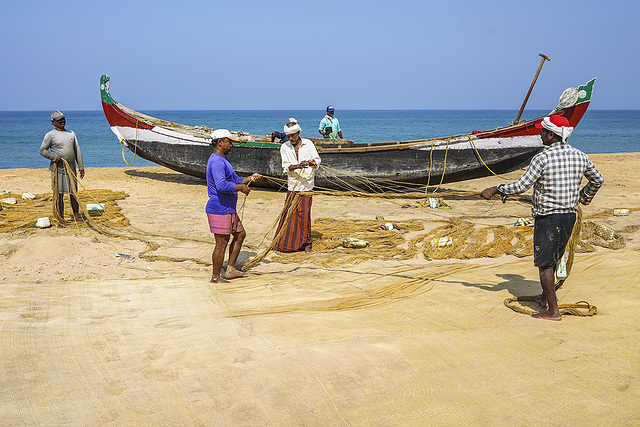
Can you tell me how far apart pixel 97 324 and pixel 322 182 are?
7.22m

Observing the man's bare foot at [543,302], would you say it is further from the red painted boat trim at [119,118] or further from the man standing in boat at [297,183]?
the red painted boat trim at [119,118]

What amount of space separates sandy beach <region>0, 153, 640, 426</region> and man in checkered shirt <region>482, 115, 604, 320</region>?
1.46ft

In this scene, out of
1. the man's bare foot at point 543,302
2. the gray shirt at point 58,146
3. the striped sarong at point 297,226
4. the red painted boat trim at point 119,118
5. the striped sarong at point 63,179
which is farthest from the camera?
the red painted boat trim at point 119,118

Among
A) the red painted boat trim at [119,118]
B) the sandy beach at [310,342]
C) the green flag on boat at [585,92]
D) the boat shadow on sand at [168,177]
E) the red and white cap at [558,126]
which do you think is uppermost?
the green flag on boat at [585,92]

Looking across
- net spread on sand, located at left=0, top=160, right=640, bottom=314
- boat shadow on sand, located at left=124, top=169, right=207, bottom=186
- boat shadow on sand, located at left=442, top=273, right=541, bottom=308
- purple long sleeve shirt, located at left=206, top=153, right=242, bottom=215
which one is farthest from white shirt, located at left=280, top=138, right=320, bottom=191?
boat shadow on sand, located at left=124, top=169, right=207, bottom=186

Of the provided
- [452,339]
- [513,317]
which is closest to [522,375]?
[452,339]

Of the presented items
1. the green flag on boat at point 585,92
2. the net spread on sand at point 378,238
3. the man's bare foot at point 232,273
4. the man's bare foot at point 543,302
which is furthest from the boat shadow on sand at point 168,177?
the man's bare foot at point 543,302

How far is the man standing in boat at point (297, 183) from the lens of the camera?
19.9ft

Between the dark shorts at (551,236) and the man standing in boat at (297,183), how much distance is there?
2.85m

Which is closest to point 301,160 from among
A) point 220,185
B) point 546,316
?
point 220,185

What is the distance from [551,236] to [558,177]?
1.44 feet

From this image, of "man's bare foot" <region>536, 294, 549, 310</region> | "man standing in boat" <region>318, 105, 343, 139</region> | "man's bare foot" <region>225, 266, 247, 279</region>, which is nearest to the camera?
"man's bare foot" <region>536, 294, 549, 310</region>

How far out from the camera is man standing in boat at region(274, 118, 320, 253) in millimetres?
6059

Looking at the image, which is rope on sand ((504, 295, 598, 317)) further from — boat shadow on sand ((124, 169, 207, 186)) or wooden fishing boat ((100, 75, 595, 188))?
boat shadow on sand ((124, 169, 207, 186))
